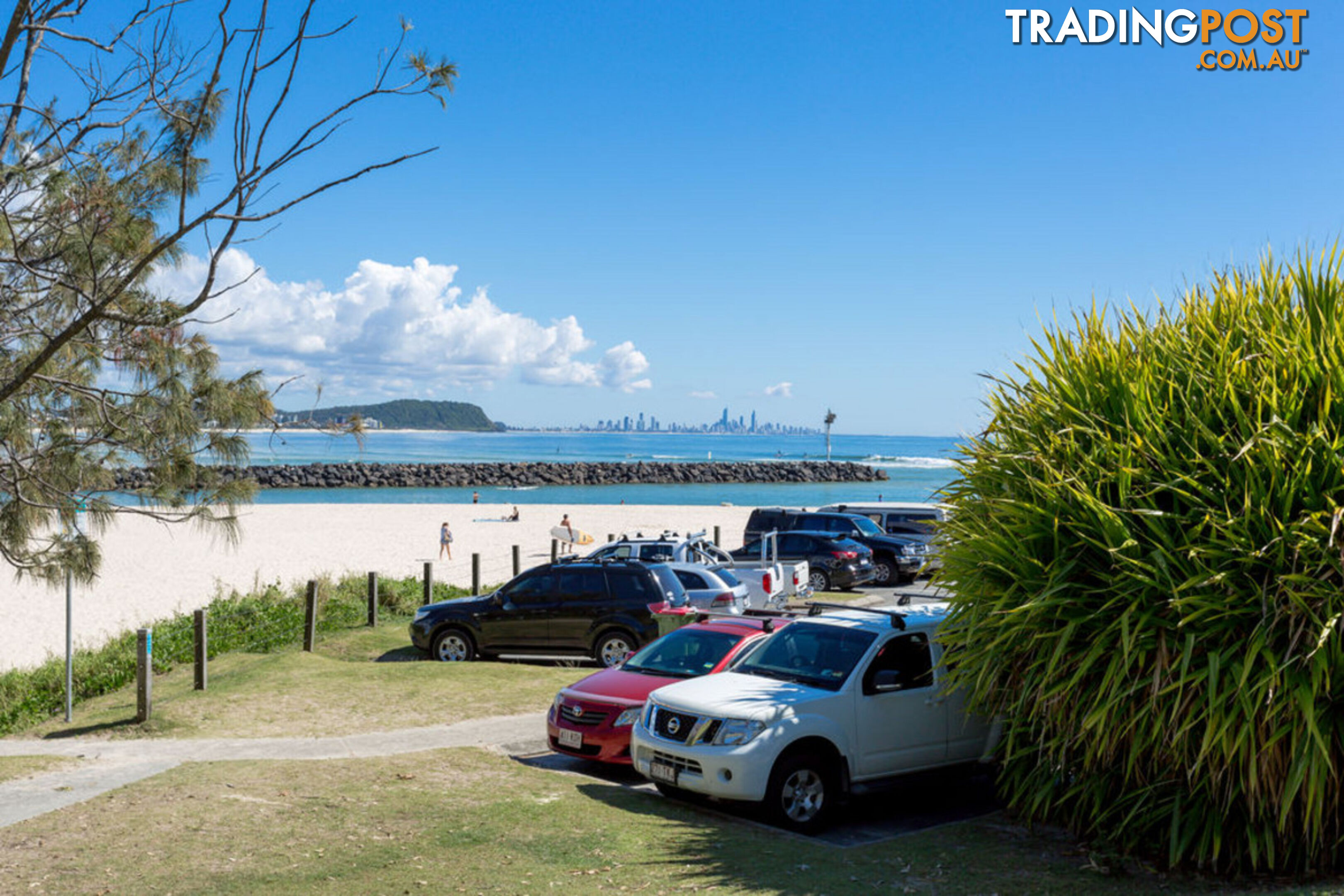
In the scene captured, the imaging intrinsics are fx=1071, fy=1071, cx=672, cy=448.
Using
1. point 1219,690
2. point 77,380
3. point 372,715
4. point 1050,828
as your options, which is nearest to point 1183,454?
point 1219,690

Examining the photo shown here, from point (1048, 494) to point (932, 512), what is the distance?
25.3m

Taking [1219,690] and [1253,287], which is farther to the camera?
[1253,287]

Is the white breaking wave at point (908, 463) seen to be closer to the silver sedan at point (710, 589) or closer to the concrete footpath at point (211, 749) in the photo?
the silver sedan at point (710, 589)

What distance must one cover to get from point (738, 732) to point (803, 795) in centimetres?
81

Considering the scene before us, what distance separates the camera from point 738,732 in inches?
341

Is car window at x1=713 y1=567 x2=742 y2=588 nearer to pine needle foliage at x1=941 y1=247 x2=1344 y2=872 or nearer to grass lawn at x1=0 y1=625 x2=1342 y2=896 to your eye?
grass lawn at x1=0 y1=625 x2=1342 y2=896

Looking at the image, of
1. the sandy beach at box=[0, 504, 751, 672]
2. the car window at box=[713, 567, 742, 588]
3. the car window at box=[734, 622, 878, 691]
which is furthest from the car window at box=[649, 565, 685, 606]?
the sandy beach at box=[0, 504, 751, 672]

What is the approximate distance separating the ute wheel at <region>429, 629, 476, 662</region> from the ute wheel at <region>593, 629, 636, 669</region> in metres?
2.03

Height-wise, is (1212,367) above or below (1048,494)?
above

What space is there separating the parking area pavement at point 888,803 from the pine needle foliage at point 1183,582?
38.4 inches

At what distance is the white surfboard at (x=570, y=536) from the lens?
31.9 metres

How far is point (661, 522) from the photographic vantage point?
54625 mm

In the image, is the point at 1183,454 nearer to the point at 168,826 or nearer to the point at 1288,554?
the point at 1288,554

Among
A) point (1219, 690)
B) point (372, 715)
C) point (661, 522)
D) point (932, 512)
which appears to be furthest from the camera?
point (661, 522)
